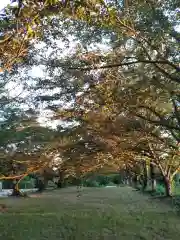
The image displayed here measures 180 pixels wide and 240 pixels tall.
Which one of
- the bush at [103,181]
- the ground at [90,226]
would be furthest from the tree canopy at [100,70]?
the bush at [103,181]

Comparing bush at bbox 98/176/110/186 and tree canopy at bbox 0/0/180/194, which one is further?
bush at bbox 98/176/110/186

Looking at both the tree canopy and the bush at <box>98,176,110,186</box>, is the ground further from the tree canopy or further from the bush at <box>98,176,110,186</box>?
the bush at <box>98,176,110,186</box>

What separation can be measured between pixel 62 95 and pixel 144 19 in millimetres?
3075

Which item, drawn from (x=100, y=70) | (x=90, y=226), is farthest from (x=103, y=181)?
(x=100, y=70)

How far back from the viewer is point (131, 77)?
8.08 m

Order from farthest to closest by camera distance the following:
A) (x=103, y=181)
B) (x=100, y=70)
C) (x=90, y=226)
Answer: (x=103, y=181)
(x=90, y=226)
(x=100, y=70)

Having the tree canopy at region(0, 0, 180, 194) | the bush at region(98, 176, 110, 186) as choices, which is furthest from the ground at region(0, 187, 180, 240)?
the bush at region(98, 176, 110, 186)

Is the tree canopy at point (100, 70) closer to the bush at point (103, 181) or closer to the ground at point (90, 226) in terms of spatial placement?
the ground at point (90, 226)

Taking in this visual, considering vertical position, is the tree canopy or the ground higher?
the tree canopy

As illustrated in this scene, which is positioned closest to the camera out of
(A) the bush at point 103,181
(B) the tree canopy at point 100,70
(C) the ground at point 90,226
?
(B) the tree canopy at point 100,70

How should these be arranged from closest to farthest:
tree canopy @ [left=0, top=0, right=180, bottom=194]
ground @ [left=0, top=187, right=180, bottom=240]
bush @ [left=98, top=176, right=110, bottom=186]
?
1. tree canopy @ [left=0, top=0, right=180, bottom=194]
2. ground @ [left=0, top=187, right=180, bottom=240]
3. bush @ [left=98, top=176, right=110, bottom=186]

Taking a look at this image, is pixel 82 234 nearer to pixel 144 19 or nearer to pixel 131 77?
pixel 131 77

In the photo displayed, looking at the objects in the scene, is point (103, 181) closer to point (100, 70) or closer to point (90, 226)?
point (90, 226)

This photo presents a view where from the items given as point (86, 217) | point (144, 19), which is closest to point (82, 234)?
point (86, 217)
